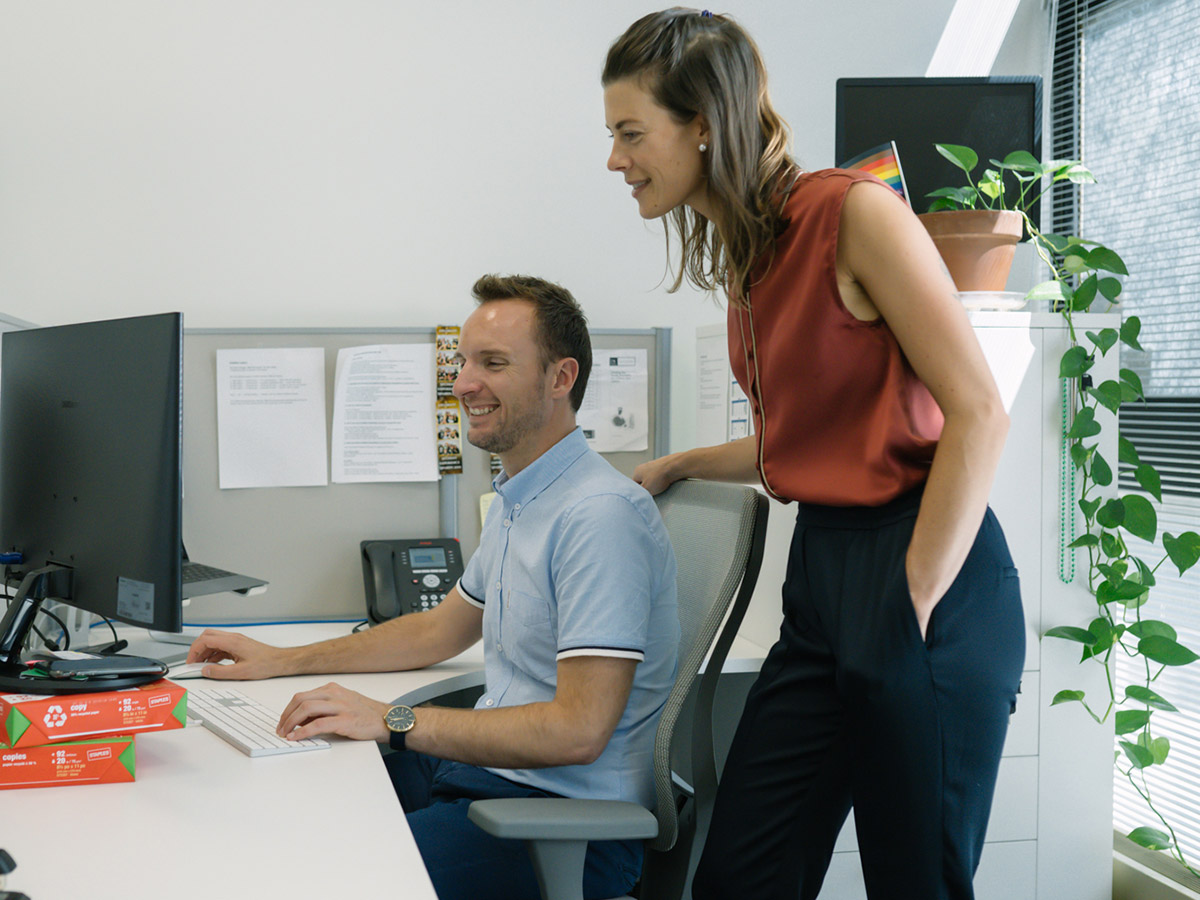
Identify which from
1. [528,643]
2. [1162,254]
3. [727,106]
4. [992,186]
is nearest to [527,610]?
[528,643]

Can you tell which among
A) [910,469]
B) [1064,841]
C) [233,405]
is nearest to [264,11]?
[233,405]

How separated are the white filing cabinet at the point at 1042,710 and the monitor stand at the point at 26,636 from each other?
3.97 ft

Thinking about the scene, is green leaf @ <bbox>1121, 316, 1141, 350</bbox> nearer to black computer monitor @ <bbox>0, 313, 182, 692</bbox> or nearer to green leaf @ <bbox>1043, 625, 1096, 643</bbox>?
green leaf @ <bbox>1043, 625, 1096, 643</bbox>

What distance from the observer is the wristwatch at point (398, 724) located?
46.2 inches

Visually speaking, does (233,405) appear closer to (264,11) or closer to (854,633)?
(264,11)

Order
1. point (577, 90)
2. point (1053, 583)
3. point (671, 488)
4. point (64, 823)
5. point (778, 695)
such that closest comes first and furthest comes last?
1. point (64, 823)
2. point (778, 695)
3. point (671, 488)
4. point (1053, 583)
5. point (577, 90)

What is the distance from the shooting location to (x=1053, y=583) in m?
1.72

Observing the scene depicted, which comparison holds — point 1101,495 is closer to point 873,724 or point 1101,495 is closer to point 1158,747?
point 1158,747

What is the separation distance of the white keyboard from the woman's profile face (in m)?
0.73

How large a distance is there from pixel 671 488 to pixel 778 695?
0.36 m

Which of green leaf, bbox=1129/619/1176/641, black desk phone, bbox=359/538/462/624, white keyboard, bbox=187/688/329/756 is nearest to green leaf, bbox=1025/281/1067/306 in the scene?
green leaf, bbox=1129/619/1176/641

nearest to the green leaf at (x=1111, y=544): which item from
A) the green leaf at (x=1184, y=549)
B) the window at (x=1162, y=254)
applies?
the green leaf at (x=1184, y=549)

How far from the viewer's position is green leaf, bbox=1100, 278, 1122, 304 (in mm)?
1708

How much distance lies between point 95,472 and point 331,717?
0.43 meters
